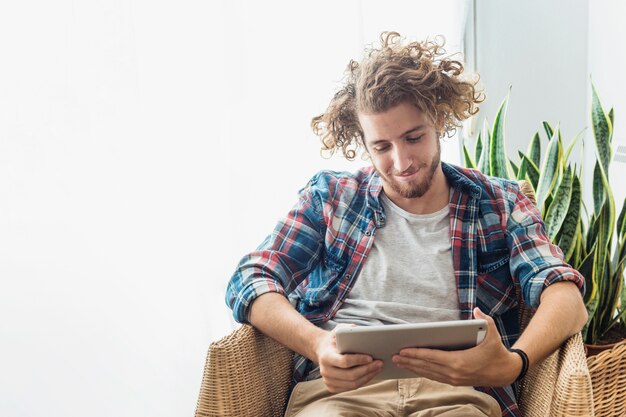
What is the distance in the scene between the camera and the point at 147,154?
2020mm

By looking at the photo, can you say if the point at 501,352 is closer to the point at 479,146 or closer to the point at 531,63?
the point at 479,146

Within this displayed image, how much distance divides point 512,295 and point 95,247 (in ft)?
3.32

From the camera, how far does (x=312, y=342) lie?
156cm

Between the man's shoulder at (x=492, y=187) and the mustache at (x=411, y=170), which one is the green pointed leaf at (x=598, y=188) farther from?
the mustache at (x=411, y=170)

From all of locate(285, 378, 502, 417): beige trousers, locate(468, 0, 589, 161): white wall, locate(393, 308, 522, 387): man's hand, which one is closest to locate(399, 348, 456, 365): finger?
locate(393, 308, 522, 387): man's hand

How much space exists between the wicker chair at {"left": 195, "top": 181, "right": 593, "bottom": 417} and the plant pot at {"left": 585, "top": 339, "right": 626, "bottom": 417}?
9cm

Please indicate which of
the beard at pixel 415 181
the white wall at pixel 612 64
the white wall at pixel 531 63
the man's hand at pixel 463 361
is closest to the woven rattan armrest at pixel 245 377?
the man's hand at pixel 463 361

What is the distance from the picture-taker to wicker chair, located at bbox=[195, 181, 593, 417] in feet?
4.61

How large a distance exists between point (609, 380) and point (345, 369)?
0.59 meters

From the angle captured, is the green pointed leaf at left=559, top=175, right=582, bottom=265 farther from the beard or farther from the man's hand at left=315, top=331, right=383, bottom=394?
the man's hand at left=315, top=331, right=383, bottom=394

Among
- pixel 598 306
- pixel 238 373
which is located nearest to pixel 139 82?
pixel 238 373

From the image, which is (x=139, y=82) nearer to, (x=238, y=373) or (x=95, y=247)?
(x=95, y=247)

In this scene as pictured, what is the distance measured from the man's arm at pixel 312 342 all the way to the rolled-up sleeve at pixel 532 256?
42 cm

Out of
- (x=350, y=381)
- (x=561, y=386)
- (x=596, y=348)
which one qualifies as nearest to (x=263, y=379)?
(x=350, y=381)
